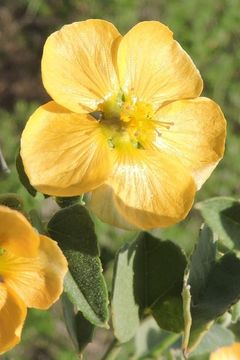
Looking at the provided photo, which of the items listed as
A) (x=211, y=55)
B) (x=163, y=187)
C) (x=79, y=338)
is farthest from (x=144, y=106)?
(x=211, y=55)

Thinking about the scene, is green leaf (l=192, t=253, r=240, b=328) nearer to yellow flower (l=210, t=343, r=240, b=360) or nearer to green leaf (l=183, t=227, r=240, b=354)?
green leaf (l=183, t=227, r=240, b=354)

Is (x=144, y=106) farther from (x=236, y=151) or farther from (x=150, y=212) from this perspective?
(x=236, y=151)

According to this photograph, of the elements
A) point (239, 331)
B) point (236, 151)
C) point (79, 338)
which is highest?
point (79, 338)

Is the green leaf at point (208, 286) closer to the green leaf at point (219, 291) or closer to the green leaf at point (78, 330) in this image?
the green leaf at point (219, 291)

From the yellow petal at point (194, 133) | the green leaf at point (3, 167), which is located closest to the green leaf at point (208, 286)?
the yellow petal at point (194, 133)

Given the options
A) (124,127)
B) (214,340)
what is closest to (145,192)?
(124,127)

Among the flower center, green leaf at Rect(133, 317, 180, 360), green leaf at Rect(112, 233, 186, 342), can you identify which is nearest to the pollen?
the flower center
